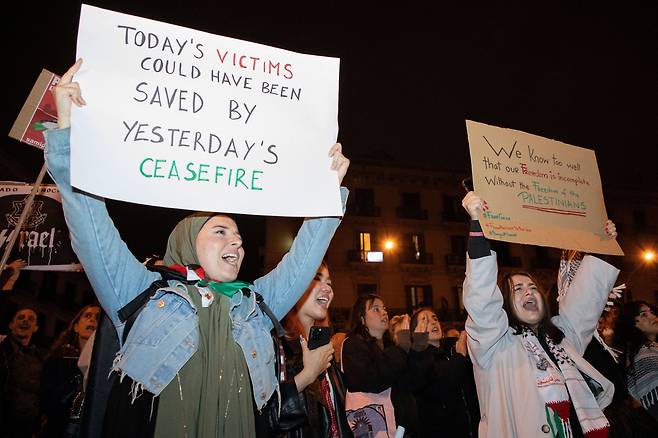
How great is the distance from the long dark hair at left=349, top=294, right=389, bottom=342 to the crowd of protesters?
19 mm

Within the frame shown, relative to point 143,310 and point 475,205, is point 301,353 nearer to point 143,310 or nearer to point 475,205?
point 143,310

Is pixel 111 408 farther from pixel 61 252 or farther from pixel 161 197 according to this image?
pixel 61 252

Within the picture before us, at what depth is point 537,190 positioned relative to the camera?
3.48 m

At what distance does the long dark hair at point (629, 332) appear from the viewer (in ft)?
15.0

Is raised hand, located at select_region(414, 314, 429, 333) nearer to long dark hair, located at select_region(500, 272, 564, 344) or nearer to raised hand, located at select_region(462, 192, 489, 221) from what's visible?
long dark hair, located at select_region(500, 272, 564, 344)

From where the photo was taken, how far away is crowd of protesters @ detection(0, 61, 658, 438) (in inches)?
74.9

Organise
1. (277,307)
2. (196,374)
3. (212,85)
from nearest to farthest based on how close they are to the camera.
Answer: (196,374) → (212,85) → (277,307)

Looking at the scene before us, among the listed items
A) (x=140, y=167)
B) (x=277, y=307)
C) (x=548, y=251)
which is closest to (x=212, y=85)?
(x=140, y=167)

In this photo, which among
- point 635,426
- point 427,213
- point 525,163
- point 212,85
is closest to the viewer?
point 212,85

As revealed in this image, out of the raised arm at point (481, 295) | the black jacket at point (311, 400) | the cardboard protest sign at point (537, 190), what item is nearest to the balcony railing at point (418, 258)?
the cardboard protest sign at point (537, 190)

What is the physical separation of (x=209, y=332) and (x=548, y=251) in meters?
36.7

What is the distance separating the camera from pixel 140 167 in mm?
2020

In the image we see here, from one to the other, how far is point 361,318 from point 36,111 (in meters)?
3.35

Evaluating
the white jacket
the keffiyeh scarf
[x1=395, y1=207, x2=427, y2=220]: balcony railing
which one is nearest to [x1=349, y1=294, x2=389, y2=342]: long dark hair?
the white jacket
